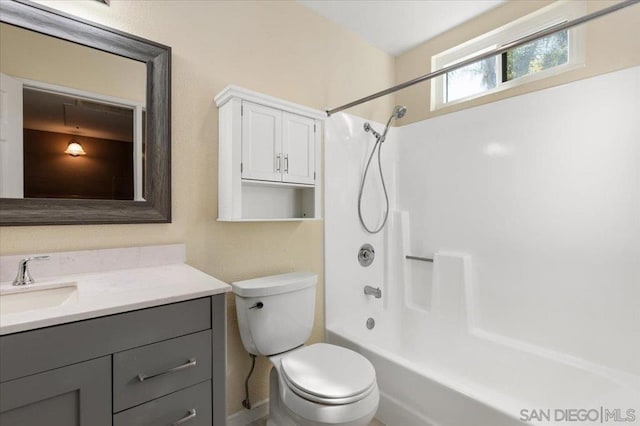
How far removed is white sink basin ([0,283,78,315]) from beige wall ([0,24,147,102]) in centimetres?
79

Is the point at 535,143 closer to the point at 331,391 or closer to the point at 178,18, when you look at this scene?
the point at 331,391

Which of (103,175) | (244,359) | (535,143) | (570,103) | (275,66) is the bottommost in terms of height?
(244,359)

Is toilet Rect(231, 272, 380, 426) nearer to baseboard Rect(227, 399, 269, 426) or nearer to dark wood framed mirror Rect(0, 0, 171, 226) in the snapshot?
baseboard Rect(227, 399, 269, 426)

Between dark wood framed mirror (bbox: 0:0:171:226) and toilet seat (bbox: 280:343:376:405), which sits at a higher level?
dark wood framed mirror (bbox: 0:0:171:226)

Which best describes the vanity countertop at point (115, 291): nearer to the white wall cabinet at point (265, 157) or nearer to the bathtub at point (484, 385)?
the white wall cabinet at point (265, 157)

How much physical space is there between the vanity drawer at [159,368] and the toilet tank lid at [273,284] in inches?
18.8

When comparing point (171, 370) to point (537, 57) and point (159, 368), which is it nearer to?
point (159, 368)

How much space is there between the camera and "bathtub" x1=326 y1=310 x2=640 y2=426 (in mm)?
1371

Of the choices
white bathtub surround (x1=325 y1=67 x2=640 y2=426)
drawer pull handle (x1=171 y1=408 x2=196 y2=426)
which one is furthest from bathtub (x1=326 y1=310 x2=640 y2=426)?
drawer pull handle (x1=171 y1=408 x2=196 y2=426)

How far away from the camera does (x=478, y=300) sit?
2.06 metres

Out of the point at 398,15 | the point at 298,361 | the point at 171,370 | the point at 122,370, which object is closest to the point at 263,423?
the point at 298,361

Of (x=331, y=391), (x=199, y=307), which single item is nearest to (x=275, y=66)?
(x=199, y=307)

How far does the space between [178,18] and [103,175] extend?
844 millimetres

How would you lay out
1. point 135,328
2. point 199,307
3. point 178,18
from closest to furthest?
point 135,328 → point 199,307 → point 178,18
